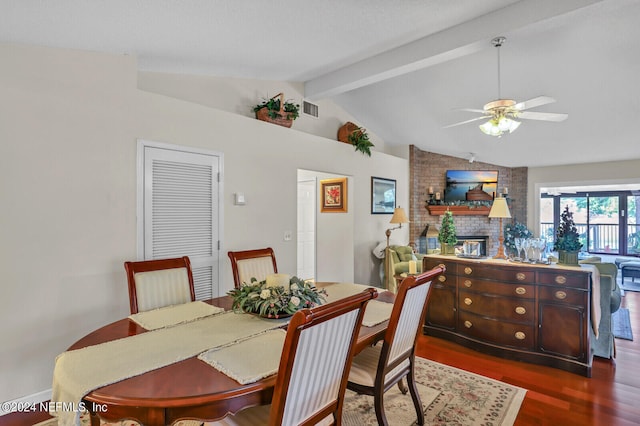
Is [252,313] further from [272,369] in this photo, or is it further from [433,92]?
[433,92]

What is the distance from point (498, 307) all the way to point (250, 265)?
2429mm

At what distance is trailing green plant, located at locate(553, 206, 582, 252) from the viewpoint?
2998 millimetres

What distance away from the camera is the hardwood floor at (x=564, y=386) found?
225cm

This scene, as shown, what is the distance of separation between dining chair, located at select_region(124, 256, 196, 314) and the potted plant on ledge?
7.02 feet

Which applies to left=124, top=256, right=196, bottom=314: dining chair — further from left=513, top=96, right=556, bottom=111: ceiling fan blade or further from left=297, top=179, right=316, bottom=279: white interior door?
left=297, top=179, right=316, bottom=279: white interior door

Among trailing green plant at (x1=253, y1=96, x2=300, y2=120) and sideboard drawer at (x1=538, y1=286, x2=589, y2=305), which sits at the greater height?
trailing green plant at (x1=253, y1=96, x2=300, y2=120)

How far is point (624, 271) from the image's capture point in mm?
6719

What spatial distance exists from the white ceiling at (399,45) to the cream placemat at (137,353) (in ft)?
6.47

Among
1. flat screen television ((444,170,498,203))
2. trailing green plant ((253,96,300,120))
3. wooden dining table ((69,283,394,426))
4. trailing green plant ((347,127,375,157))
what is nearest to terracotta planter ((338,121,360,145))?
trailing green plant ((347,127,375,157))

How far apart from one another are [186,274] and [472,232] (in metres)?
6.34

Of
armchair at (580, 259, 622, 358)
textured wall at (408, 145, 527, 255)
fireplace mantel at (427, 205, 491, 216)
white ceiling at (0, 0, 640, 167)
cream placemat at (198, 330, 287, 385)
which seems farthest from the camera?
fireplace mantel at (427, 205, 491, 216)

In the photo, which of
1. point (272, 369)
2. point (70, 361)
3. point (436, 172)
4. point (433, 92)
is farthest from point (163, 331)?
point (436, 172)

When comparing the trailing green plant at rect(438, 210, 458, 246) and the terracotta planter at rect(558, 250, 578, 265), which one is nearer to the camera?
the terracotta planter at rect(558, 250, 578, 265)

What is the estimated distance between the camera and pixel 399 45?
3.36 m
